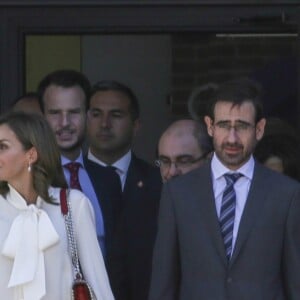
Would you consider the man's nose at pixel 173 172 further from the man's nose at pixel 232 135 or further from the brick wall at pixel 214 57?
the brick wall at pixel 214 57

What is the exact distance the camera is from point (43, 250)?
5.09 metres

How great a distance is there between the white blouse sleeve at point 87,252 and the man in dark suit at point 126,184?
0.70 meters

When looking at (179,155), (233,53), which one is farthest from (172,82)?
(179,155)

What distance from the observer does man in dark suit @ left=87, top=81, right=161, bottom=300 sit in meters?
5.98

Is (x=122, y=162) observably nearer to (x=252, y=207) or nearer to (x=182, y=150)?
(x=182, y=150)

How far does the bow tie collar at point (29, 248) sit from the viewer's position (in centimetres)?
501

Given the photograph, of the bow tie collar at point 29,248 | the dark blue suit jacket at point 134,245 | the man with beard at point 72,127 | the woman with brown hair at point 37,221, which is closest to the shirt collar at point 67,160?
the man with beard at point 72,127

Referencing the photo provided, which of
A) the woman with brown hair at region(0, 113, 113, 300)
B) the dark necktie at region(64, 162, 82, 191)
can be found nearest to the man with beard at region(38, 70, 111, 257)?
the dark necktie at region(64, 162, 82, 191)

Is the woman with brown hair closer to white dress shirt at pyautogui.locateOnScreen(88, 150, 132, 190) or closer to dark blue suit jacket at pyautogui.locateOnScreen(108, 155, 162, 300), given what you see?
dark blue suit jacket at pyautogui.locateOnScreen(108, 155, 162, 300)

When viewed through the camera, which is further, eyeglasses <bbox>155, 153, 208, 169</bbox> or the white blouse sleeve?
eyeglasses <bbox>155, 153, 208, 169</bbox>

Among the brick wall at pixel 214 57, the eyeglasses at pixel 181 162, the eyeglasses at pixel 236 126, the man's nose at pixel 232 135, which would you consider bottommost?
the eyeglasses at pixel 181 162

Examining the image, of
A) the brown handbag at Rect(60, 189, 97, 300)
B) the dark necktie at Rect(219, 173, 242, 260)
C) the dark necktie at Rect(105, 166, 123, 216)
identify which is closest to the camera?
the brown handbag at Rect(60, 189, 97, 300)

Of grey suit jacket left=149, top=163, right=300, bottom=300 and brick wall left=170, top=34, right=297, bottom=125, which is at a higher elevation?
brick wall left=170, top=34, right=297, bottom=125

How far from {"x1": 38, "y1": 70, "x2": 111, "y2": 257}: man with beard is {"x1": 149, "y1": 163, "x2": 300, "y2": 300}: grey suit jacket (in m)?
0.69
